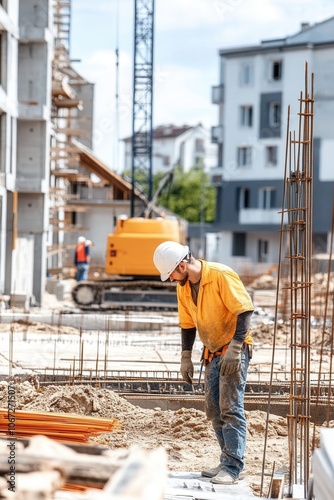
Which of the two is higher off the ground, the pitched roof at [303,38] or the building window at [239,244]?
the pitched roof at [303,38]

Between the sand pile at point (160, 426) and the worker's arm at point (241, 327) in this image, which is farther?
the sand pile at point (160, 426)

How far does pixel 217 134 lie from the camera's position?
1986 inches

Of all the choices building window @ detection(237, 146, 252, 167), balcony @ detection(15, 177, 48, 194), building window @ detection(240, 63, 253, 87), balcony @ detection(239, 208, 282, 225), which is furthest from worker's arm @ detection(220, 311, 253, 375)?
building window @ detection(240, 63, 253, 87)

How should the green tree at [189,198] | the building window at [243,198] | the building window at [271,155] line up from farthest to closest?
1. the green tree at [189,198]
2. the building window at [243,198]
3. the building window at [271,155]

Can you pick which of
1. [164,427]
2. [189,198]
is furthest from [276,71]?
[164,427]

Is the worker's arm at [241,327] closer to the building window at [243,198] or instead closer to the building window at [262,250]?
the building window at [262,250]

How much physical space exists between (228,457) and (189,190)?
220 feet

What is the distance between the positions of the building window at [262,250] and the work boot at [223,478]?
43446mm

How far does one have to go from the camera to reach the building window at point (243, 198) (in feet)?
164

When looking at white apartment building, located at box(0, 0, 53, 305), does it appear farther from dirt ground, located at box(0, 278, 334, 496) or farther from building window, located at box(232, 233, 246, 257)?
building window, located at box(232, 233, 246, 257)

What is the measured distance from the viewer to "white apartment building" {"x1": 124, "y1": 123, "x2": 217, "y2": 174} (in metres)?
84.5

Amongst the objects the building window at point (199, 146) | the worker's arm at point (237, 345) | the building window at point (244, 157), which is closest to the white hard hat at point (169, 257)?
the worker's arm at point (237, 345)

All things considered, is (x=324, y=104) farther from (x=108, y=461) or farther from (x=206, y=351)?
(x=108, y=461)

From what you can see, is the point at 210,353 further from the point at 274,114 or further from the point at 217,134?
the point at 217,134
